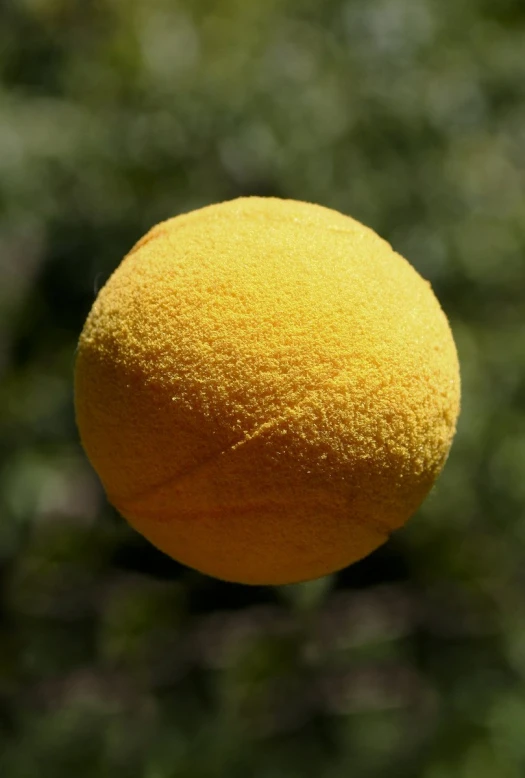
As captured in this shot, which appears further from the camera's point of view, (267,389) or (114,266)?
(114,266)

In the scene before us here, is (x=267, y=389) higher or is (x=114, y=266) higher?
(x=267, y=389)

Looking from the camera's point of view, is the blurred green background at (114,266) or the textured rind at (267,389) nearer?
the textured rind at (267,389)

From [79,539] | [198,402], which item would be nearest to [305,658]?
[79,539]

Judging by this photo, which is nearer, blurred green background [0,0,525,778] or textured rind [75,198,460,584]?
textured rind [75,198,460,584]
